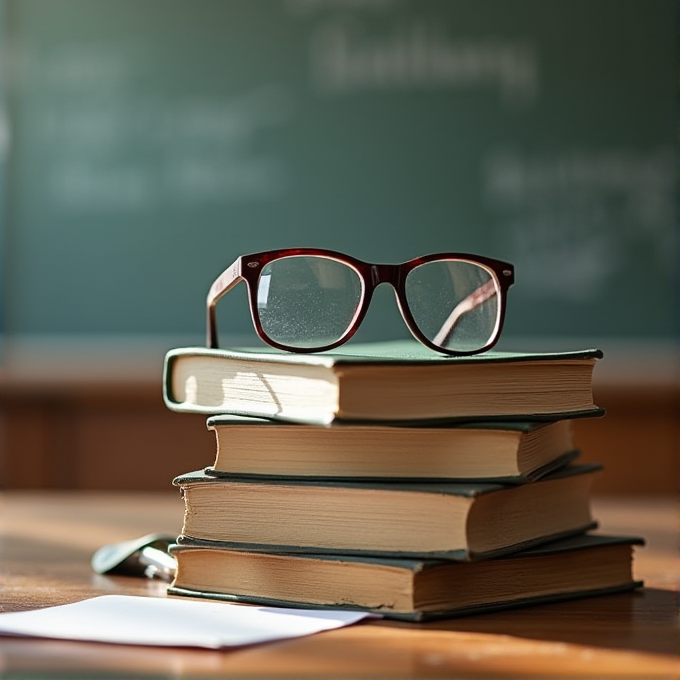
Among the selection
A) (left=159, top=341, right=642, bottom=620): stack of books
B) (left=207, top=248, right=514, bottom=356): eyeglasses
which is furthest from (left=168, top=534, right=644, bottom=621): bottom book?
(left=207, top=248, right=514, bottom=356): eyeglasses

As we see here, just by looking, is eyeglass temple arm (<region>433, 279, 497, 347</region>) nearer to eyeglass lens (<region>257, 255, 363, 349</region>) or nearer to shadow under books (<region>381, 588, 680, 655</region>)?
eyeglass lens (<region>257, 255, 363, 349</region>)

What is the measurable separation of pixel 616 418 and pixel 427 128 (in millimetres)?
814

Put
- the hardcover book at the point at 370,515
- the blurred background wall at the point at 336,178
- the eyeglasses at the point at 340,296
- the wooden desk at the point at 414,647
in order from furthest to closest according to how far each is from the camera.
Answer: the blurred background wall at the point at 336,178 < the eyeglasses at the point at 340,296 < the hardcover book at the point at 370,515 < the wooden desk at the point at 414,647

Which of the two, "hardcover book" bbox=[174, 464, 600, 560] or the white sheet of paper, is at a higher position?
"hardcover book" bbox=[174, 464, 600, 560]

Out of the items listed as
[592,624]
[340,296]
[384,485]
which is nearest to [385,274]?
[340,296]

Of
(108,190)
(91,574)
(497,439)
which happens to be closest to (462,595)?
(497,439)

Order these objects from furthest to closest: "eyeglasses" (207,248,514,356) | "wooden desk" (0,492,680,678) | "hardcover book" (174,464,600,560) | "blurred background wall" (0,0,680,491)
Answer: "blurred background wall" (0,0,680,491) → "eyeglasses" (207,248,514,356) → "hardcover book" (174,464,600,560) → "wooden desk" (0,492,680,678)

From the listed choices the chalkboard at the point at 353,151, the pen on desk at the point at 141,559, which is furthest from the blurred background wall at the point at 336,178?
the pen on desk at the point at 141,559

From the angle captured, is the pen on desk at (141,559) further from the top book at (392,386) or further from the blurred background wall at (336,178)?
the blurred background wall at (336,178)

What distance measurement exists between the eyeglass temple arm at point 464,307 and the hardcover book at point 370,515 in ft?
0.40

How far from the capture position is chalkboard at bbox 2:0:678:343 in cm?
262

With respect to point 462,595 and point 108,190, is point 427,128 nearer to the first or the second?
point 108,190

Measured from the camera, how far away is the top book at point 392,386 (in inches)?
26.6

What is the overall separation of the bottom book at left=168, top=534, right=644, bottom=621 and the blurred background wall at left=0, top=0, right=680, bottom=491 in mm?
1860
